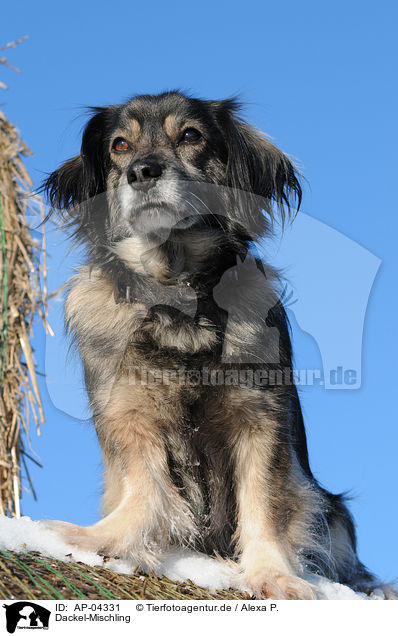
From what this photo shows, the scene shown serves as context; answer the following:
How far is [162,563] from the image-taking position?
3.63 m

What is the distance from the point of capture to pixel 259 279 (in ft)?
13.7

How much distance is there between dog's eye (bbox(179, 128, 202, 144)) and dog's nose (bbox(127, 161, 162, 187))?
1.18 ft

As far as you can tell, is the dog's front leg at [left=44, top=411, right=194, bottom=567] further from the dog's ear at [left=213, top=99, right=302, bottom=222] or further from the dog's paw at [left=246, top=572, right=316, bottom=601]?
the dog's ear at [left=213, top=99, right=302, bottom=222]

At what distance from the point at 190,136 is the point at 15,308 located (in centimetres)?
165

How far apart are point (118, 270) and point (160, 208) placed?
17.0 inches

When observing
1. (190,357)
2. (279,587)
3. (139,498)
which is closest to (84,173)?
(190,357)

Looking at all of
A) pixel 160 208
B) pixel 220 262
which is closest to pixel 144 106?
pixel 160 208

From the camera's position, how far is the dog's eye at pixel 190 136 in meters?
4.24

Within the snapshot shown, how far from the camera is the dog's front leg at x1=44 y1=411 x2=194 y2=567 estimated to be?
3713 millimetres

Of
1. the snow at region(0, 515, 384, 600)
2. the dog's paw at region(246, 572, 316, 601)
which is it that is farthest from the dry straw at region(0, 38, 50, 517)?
the dog's paw at region(246, 572, 316, 601)

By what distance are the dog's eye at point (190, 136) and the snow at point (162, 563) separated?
6.83 ft
